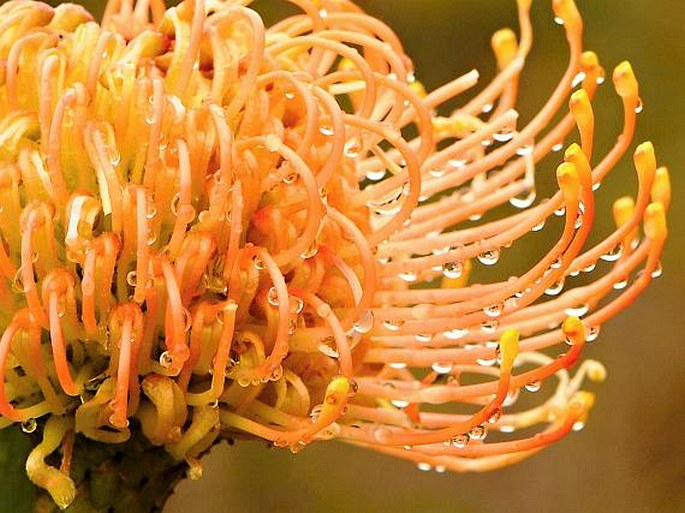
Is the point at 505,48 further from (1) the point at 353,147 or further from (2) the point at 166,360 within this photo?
(2) the point at 166,360

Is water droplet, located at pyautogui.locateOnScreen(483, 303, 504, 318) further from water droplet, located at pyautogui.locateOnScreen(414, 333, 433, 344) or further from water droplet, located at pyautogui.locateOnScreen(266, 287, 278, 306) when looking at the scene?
water droplet, located at pyautogui.locateOnScreen(266, 287, 278, 306)

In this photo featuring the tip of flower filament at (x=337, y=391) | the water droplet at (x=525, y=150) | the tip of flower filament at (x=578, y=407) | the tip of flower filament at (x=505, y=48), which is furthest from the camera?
the tip of flower filament at (x=505, y=48)

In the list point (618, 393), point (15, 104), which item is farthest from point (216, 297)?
point (618, 393)

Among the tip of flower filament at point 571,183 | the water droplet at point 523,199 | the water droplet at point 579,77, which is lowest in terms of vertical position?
the water droplet at point 523,199

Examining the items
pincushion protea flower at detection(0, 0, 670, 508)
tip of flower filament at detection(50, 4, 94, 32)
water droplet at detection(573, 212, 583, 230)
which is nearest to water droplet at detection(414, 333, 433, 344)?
pincushion protea flower at detection(0, 0, 670, 508)

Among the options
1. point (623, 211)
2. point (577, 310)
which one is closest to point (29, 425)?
point (577, 310)

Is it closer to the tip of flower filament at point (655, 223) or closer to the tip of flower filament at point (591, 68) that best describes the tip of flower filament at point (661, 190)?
the tip of flower filament at point (655, 223)

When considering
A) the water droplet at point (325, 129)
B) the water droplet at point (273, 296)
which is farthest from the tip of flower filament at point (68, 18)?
the water droplet at point (273, 296)

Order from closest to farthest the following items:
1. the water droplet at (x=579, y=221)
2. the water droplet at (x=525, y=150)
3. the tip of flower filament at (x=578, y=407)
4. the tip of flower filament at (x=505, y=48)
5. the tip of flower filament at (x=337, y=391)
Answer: the tip of flower filament at (x=337, y=391)
the water droplet at (x=579, y=221)
the tip of flower filament at (x=578, y=407)
the water droplet at (x=525, y=150)
the tip of flower filament at (x=505, y=48)

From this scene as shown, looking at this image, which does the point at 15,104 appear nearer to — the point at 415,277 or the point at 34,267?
the point at 34,267
